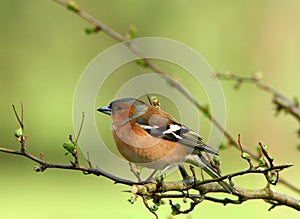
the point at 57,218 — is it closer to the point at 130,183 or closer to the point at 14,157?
the point at 130,183

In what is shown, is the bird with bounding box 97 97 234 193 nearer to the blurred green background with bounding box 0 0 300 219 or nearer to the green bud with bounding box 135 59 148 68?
the green bud with bounding box 135 59 148 68

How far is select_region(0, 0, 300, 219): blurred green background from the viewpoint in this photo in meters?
18.2

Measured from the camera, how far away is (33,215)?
12.0m

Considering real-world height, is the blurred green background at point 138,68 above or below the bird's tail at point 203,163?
above

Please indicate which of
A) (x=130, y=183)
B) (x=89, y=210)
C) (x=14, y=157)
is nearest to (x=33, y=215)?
(x=89, y=210)

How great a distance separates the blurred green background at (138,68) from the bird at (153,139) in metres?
12.2

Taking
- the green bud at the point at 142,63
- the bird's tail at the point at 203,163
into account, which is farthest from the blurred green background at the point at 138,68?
the bird's tail at the point at 203,163

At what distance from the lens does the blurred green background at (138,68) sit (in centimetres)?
1823

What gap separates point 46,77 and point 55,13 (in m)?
2.24

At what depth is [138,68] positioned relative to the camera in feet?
64.0

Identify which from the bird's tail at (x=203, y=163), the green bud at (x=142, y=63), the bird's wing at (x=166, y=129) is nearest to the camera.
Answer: the bird's tail at (x=203, y=163)

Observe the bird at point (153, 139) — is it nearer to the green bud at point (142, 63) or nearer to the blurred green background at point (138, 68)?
the green bud at point (142, 63)

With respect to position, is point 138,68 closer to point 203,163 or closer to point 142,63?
point 142,63

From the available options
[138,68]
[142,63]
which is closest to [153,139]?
[142,63]
